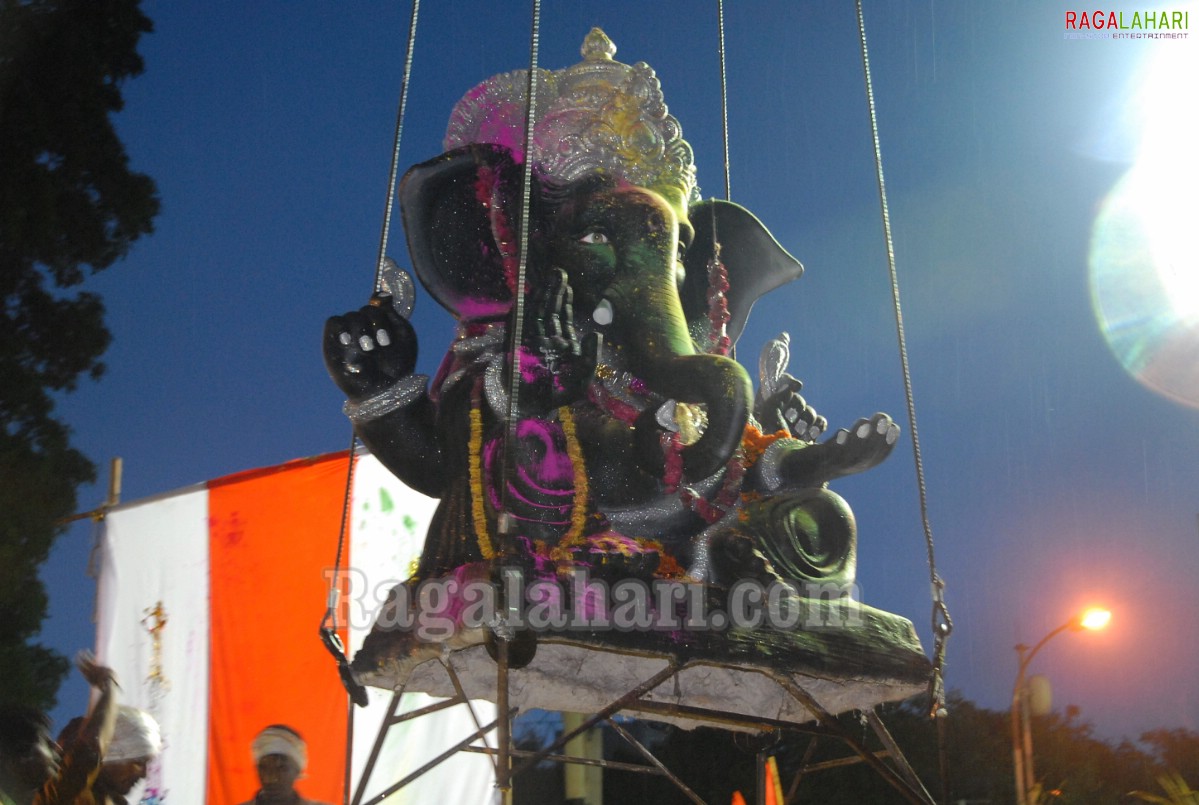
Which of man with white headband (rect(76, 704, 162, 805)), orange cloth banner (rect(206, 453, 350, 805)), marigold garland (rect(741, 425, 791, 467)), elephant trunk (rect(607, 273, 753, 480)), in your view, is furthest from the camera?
orange cloth banner (rect(206, 453, 350, 805))

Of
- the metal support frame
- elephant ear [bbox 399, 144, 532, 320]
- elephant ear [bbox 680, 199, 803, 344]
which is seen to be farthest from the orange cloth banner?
elephant ear [bbox 680, 199, 803, 344]

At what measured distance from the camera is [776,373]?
194 inches

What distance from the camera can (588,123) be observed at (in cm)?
457

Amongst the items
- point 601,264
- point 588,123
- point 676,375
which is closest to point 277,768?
point 676,375

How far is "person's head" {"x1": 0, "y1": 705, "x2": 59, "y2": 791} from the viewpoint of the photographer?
3301mm

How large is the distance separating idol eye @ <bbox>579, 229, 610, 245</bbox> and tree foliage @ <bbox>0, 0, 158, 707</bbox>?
278 inches

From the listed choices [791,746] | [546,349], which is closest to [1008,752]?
[791,746]

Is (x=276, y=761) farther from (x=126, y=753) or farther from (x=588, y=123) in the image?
(x=588, y=123)

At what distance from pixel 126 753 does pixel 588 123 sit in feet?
7.91

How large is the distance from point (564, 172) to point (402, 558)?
316cm

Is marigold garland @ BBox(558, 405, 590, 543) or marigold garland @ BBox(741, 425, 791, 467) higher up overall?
marigold garland @ BBox(741, 425, 791, 467)

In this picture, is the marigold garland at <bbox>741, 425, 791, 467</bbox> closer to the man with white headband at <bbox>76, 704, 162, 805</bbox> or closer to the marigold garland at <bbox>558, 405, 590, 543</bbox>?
the marigold garland at <bbox>558, 405, 590, 543</bbox>

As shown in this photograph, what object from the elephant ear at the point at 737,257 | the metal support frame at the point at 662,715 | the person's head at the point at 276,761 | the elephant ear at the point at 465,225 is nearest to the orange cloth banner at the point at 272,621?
the metal support frame at the point at 662,715

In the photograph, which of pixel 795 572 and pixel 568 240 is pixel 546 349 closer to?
pixel 568 240
